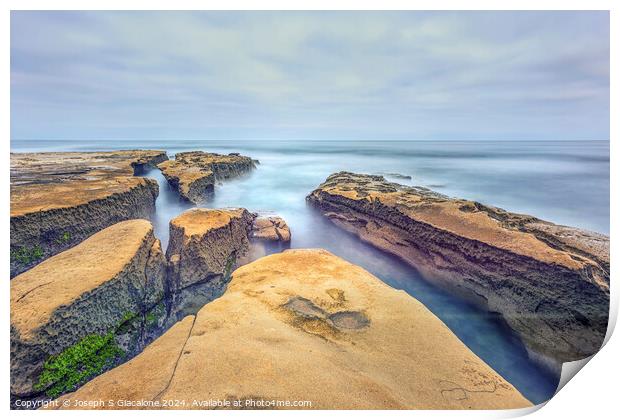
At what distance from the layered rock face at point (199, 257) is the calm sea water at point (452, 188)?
1139 mm

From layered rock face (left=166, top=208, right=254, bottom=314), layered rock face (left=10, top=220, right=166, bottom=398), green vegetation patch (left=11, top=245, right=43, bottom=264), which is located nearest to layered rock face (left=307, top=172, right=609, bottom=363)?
layered rock face (left=166, top=208, right=254, bottom=314)

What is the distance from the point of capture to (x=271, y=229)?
18.4 ft

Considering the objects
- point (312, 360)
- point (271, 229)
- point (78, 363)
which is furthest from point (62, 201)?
point (312, 360)

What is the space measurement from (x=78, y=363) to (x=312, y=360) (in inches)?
73.3

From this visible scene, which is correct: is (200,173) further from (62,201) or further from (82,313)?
(82,313)

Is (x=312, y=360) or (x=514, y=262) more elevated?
(x=514, y=262)

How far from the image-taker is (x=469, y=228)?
4.02 m

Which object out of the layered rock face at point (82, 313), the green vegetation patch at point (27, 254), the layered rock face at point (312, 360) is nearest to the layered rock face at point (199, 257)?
the layered rock face at point (82, 313)

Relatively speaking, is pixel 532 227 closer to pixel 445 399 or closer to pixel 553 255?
pixel 553 255

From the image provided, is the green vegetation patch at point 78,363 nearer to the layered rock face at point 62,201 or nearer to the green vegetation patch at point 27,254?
the layered rock face at point 62,201

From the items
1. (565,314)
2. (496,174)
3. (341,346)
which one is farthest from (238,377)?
(496,174)

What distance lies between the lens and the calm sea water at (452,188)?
9.91 ft

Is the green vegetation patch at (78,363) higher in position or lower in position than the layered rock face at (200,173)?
lower

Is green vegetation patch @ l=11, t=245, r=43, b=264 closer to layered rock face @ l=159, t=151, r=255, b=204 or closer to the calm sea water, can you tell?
the calm sea water
